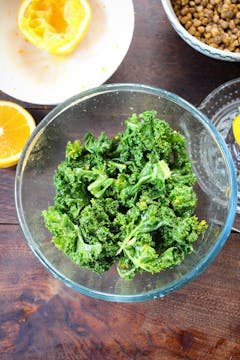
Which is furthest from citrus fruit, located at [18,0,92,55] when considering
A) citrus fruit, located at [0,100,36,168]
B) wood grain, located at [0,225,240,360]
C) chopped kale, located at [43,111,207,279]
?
wood grain, located at [0,225,240,360]

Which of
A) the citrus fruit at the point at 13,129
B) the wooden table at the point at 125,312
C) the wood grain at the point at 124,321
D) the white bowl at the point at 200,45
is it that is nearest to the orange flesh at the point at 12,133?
the citrus fruit at the point at 13,129

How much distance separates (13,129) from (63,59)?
0.33m

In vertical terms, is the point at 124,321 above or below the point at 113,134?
below

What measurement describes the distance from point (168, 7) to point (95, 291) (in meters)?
0.96

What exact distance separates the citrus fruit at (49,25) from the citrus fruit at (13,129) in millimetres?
249

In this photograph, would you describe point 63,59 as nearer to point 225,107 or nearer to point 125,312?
point 225,107

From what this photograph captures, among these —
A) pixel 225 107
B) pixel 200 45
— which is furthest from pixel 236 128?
pixel 200 45

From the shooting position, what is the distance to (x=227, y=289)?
6.02 feet

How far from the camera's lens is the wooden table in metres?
1.83

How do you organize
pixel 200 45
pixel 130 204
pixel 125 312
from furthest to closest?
pixel 125 312, pixel 200 45, pixel 130 204

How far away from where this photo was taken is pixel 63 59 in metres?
1.96

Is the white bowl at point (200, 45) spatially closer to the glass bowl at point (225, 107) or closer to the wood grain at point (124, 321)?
the glass bowl at point (225, 107)

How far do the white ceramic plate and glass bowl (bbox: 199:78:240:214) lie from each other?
35 centimetres

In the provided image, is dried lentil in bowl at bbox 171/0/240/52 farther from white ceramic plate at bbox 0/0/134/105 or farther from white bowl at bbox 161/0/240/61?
white ceramic plate at bbox 0/0/134/105
